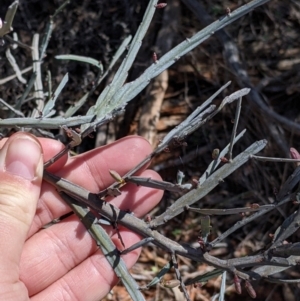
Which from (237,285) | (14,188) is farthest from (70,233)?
(237,285)

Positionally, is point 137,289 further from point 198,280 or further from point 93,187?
point 93,187

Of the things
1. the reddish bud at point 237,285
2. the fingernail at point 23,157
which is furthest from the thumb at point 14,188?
the reddish bud at point 237,285

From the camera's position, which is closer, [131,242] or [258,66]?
[131,242]

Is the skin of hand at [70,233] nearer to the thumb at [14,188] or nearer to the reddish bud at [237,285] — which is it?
the thumb at [14,188]

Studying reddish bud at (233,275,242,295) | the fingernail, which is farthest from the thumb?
reddish bud at (233,275,242,295)

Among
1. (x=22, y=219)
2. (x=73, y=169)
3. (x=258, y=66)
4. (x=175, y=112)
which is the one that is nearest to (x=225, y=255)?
(x=175, y=112)

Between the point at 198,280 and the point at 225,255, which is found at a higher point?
the point at 198,280

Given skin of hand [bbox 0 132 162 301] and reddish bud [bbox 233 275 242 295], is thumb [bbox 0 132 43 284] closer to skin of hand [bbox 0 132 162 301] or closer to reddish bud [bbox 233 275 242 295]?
skin of hand [bbox 0 132 162 301]
